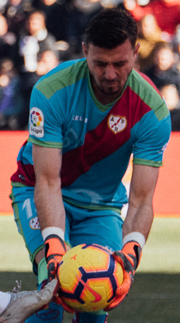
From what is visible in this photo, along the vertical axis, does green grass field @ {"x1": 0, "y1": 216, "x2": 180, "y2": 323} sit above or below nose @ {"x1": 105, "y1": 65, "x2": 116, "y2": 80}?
below

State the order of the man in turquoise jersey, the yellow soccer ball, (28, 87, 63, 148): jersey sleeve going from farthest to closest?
1. (28, 87, 63, 148): jersey sleeve
2. the man in turquoise jersey
3. the yellow soccer ball

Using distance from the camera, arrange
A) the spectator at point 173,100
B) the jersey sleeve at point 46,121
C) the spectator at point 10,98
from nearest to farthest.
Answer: the jersey sleeve at point 46,121, the spectator at point 173,100, the spectator at point 10,98

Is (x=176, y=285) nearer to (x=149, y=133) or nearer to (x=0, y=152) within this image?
(x=149, y=133)

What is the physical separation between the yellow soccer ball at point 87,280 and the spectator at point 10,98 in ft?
19.2

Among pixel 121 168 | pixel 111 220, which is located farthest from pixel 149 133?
pixel 111 220

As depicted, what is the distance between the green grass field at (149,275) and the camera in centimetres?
415

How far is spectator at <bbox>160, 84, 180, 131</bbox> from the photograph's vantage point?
832cm

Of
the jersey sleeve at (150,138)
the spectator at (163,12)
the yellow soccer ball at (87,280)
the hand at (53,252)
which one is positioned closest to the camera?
the yellow soccer ball at (87,280)

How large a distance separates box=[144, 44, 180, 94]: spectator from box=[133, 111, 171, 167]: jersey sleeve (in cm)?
522

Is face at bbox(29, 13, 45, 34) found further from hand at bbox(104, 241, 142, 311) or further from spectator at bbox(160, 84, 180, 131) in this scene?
hand at bbox(104, 241, 142, 311)

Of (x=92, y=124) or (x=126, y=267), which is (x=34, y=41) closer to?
(x=92, y=124)

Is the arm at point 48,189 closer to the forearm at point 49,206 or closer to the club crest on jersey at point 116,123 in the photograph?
the forearm at point 49,206

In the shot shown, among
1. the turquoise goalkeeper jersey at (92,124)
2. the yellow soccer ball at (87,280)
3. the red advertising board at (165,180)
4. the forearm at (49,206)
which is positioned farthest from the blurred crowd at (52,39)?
the yellow soccer ball at (87,280)

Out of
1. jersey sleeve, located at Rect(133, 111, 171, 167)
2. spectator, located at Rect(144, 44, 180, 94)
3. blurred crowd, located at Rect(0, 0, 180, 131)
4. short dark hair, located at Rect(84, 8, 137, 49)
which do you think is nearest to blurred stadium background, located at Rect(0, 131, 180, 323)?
blurred crowd, located at Rect(0, 0, 180, 131)
